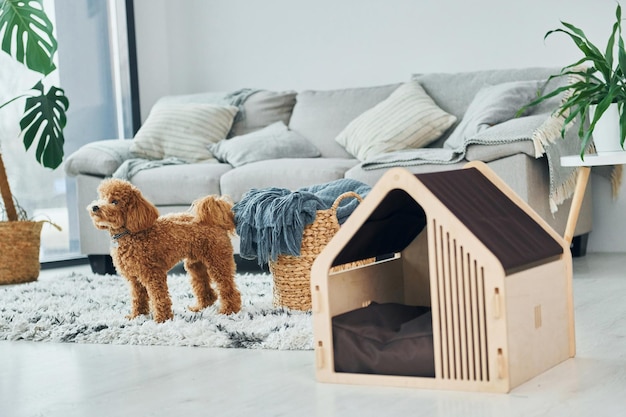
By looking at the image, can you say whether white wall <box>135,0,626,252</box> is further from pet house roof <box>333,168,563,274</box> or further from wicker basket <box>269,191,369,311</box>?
pet house roof <box>333,168,563,274</box>

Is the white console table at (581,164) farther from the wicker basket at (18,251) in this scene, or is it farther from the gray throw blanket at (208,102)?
the wicker basket at (18,251)

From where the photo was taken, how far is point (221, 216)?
2.81 metres

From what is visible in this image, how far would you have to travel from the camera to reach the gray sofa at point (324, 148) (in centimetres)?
344

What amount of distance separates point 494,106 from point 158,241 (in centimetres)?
165

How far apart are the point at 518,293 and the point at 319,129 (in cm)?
267

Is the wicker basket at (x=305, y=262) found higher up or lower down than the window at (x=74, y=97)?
lower down

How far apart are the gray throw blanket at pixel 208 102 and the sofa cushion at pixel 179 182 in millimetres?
47

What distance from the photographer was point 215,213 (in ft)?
9.17

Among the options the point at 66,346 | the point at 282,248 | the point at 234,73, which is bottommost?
the point at 66,346

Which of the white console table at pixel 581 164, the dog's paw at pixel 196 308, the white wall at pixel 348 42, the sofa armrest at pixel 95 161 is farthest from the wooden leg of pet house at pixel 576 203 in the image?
the sofa armrest at pixel 95 161

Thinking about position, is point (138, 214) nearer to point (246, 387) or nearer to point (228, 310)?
point (228, 310)

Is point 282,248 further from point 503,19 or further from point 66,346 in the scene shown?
point 503,19

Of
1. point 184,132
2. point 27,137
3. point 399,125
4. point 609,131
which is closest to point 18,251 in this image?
point 27,137

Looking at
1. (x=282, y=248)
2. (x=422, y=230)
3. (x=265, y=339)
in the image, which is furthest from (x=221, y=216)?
(x=422, y=230)
